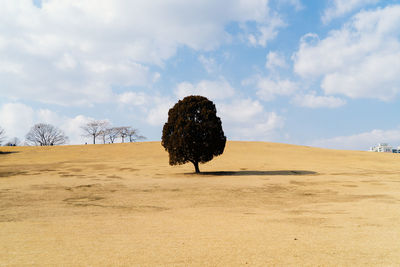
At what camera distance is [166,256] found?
18.2 ft

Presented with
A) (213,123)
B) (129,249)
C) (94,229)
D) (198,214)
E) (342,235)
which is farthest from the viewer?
(213,123)

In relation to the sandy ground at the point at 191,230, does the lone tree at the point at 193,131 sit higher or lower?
higher

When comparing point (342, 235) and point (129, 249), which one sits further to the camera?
point (342, 235)

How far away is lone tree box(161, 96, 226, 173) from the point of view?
28.4 meters

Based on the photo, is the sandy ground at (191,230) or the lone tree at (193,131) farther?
the lone tree at (193,131)

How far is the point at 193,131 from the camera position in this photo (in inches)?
1121

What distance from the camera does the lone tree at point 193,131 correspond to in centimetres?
2844

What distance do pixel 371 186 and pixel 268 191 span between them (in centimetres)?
876

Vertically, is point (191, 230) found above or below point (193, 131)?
below

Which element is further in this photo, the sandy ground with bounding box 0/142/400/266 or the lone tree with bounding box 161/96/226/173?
the lone tree with bounding box 161/96/226/173

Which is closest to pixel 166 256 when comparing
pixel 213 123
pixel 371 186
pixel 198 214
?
pixel 198 214

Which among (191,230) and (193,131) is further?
(193,131)

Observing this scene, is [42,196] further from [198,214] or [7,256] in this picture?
[7,256]

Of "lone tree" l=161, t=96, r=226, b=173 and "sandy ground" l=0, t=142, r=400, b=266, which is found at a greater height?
"lone tree" l=161, t=96, r=226, b=173
